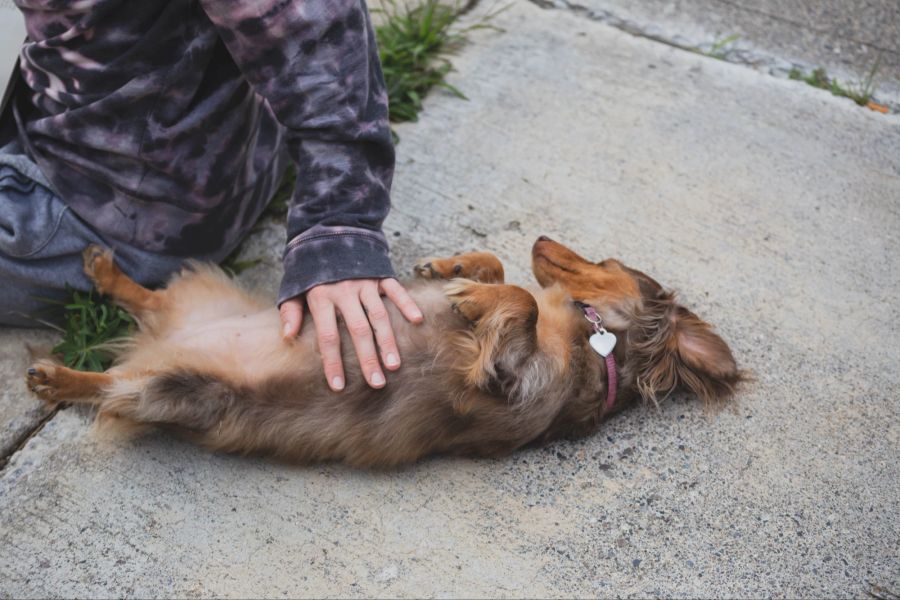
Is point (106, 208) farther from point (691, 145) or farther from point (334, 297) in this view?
point (691, 145)

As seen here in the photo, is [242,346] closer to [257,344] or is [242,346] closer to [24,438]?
[257,344]

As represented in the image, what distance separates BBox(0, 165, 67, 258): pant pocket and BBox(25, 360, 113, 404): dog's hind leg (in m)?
0.35

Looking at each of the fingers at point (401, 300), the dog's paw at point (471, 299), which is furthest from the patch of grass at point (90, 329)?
the dog's paw at point (471, 299)

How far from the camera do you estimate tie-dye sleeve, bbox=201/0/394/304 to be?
6.65ft

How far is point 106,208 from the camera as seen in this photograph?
238cm

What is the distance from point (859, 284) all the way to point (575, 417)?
4.13 feet

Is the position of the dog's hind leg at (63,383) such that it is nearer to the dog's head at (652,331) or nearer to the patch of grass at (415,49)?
the dog's head at (652,331)

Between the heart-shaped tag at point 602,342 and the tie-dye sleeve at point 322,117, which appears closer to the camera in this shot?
the tie-dye sleeve at point 322,117

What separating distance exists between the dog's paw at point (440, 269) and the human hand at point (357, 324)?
40 cm

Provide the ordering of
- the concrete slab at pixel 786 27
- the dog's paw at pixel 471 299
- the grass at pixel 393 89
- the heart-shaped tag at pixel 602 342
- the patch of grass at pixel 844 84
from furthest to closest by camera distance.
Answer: the concrete slab at pixel 786 27
the patch of grass at pixel 844 84
the grass at pixel 393 89
the heart-shaped tag at pixel 602 342
the dog's paw at pixel 471 299

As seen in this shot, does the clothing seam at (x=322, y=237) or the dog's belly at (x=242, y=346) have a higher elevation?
the clothing seam at (x=322, y=237)

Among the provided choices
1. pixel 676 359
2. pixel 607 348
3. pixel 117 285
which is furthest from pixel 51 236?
pixel 676 359

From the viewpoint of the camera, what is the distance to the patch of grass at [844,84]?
3.51 m

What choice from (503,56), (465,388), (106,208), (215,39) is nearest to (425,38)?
(503,56)
